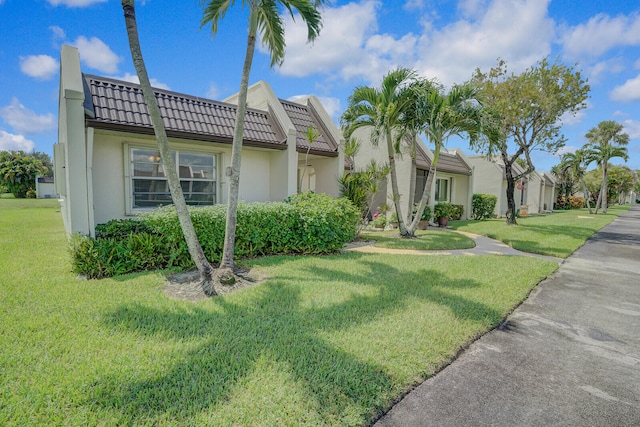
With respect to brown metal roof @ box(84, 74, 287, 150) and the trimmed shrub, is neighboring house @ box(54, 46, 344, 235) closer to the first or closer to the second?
brown metal roof @ box(84, 74, 287, 150)

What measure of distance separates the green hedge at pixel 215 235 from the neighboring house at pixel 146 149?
0.98 meters

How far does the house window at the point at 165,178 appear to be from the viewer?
9484mm

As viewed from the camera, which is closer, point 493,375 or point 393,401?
point 393,401

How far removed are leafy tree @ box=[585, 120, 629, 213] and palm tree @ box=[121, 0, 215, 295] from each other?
40982mm

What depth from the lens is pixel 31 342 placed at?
3973mm

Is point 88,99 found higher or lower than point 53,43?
lower

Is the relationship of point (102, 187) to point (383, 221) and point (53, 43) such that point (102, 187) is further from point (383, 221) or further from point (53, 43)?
point (383, 221)

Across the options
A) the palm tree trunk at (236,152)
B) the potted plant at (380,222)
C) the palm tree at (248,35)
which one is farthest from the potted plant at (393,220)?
the palm tree trunk at (236,152)

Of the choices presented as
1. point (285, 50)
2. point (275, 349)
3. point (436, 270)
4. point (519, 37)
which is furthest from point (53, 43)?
point (519, 37)

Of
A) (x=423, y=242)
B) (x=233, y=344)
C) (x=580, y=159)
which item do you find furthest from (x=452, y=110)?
(x=580, y=159)

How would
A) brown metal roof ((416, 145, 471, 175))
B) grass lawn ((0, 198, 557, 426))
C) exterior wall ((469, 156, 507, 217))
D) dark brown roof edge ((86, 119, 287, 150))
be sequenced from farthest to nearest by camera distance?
exterior wall ((469, 156, 507, 217)) < brown metal roof ((416, 145, 471, 175)) < dark brown roof edge ((86, 119, 287, 150)) < grass lawn ((0, 198, 557, 426))

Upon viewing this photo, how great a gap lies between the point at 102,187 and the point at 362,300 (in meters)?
7.90

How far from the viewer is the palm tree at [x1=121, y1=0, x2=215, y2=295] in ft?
18.4

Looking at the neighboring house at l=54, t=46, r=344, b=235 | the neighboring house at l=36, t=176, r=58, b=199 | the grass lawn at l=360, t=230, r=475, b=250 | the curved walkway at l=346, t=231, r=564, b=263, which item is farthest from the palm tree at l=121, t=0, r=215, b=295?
the neighboring house at l=36, t=176, r=58, b=199
